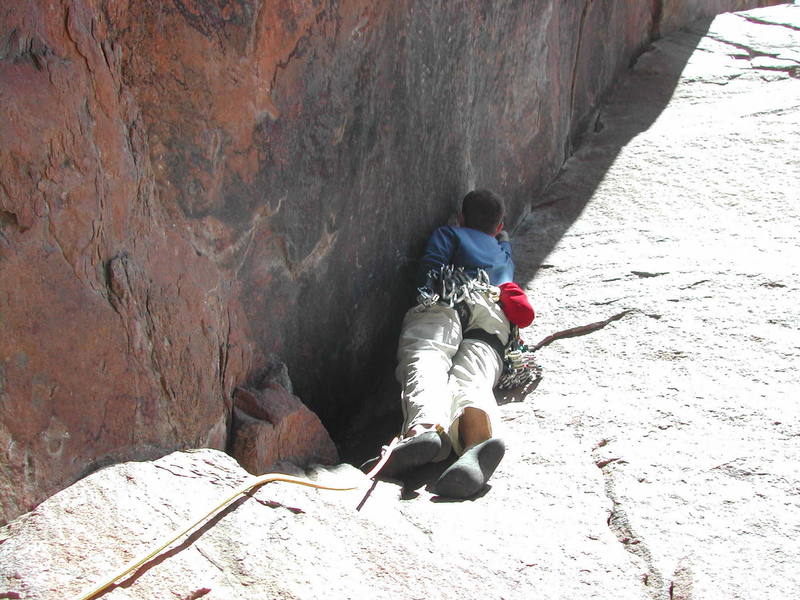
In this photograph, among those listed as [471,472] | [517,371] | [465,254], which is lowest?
[517,371]

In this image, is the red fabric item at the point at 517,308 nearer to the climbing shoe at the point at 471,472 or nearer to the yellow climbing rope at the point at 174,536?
the climbing shoe at the point at 471,472

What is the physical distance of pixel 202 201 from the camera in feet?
7.86

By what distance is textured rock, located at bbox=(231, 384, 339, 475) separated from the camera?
2.50 meters

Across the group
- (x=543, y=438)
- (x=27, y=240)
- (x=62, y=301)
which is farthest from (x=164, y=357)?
(x=543, y=438)

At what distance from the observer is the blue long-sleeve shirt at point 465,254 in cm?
340

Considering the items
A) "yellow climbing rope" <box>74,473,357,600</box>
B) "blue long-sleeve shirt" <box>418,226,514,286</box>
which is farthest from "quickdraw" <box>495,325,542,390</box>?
"yellow climbing rope" <box>74,473,357,600</box>

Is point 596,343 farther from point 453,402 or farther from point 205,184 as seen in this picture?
point 205,184

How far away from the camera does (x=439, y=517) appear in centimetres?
229

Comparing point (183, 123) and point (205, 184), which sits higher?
point (183, 123)

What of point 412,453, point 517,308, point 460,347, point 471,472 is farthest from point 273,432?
point 517,308

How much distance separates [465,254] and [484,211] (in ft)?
0.87

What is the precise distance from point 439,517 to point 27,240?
1.18m

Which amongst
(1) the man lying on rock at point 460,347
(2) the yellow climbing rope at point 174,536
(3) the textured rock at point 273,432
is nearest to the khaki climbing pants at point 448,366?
(1) the man lying on rock at point 460,347

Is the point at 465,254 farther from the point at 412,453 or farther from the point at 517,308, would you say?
the point at 412,453
